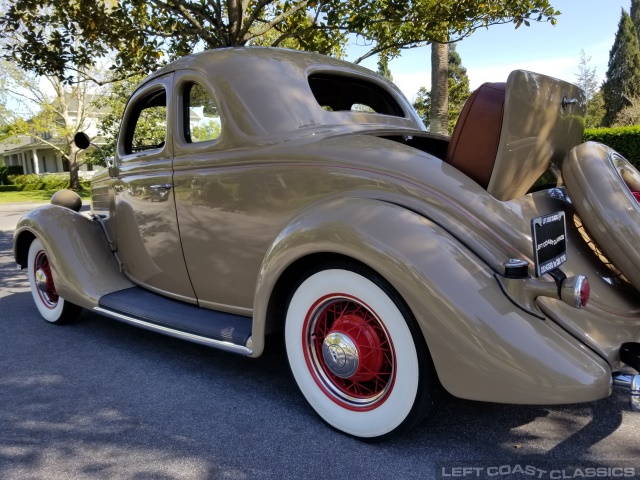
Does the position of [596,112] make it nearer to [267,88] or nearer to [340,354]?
[267,88]

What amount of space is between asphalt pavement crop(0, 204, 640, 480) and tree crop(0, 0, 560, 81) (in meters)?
4.51

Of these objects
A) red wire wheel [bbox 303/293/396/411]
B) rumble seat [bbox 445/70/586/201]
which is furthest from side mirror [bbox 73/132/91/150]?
rumble seat [bbox 445/70/586/201]

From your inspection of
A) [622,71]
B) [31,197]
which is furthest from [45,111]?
[622,71]

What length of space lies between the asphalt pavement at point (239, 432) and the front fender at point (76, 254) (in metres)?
0.58

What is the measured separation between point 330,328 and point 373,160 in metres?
0.81

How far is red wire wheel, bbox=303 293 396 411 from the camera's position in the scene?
221 centimetres

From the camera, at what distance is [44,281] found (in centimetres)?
416

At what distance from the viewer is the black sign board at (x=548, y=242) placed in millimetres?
1893

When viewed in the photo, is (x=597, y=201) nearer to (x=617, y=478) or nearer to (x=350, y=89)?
(x=617, y=478)

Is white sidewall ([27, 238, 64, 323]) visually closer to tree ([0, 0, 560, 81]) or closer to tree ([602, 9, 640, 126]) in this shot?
tree ([0, 0, 560, 81])

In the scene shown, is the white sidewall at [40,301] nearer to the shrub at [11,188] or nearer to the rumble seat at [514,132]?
the rumble seat at [514,132]

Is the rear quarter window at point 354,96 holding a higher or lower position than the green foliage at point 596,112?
lower

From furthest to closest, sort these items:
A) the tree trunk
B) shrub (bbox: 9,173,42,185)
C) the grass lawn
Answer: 1. shrub (bbox: 9,173,42,185)
2. the grass lawn
3. the tree trunk

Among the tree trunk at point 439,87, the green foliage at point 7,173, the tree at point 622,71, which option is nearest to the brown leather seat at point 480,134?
the tree trunk at point 439,87
